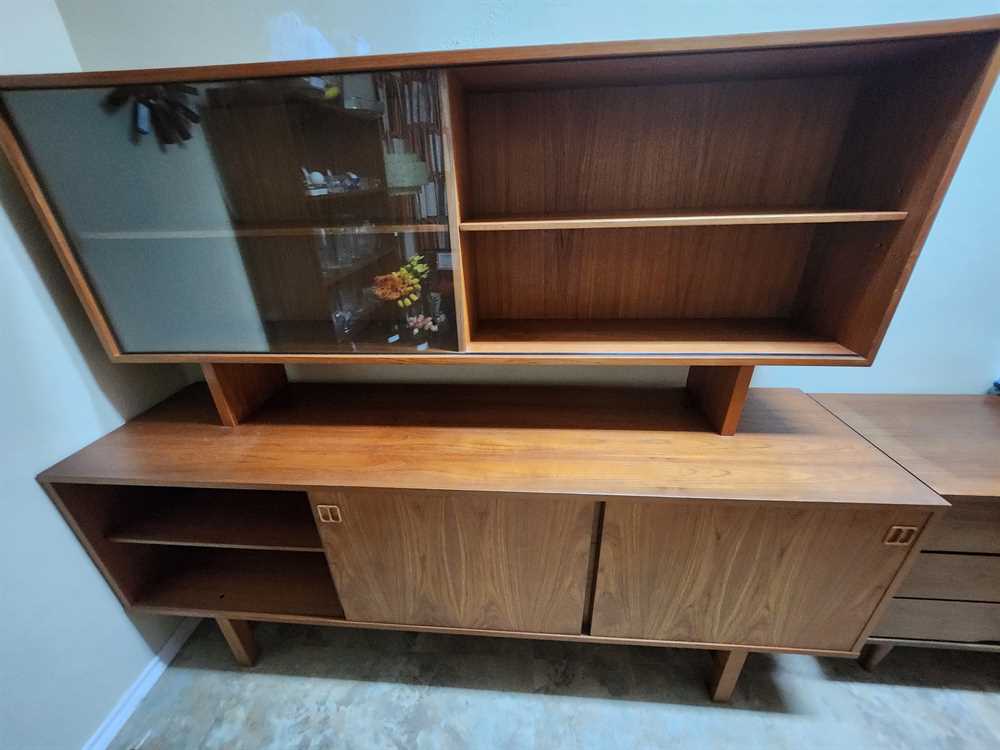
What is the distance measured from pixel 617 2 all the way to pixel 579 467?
115 centimetres

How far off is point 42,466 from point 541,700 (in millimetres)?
1525

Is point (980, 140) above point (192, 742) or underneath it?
above

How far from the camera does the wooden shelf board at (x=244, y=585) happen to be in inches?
49.1

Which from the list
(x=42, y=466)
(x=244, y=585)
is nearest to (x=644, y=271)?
(x=244, y=585)

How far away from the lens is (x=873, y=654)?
130 cm

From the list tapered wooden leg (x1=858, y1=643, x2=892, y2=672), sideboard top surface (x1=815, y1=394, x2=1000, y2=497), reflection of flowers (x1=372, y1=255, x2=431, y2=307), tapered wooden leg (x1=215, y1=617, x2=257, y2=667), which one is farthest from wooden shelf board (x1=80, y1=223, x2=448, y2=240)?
tapered wooden leg (x1=858, y1=643, x2=892, y2=672)

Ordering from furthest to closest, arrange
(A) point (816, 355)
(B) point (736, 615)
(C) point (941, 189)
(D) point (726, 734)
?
(D) point (726, 734)
(B) point (736, 615)
(A) point (816, 355)
(C) point (941, 189)

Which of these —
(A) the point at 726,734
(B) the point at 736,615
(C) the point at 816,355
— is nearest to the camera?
(C) the point at 816,355

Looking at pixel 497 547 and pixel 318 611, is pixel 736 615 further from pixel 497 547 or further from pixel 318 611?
pixel 318 611

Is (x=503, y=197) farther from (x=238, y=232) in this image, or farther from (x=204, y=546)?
(x=204, y=546)

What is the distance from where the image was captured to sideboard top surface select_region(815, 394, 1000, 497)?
1.01 meters

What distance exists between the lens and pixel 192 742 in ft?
3.97

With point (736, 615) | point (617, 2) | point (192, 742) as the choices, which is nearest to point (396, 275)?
point (617, 2)

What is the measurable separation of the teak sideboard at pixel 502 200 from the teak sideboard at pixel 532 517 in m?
0.20
